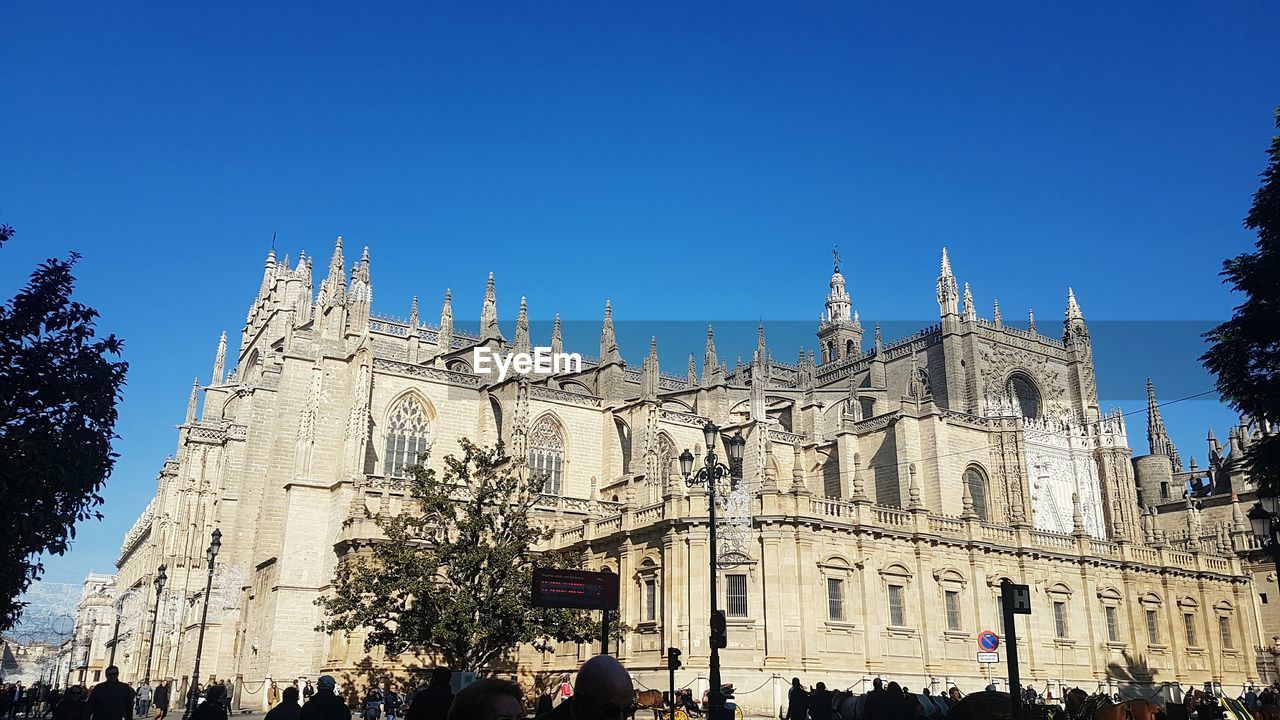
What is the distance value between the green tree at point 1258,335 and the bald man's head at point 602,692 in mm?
23465

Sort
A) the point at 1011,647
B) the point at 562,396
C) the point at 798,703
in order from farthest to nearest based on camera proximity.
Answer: the point at 562,396
the point at 798,703
the point at 1011,647

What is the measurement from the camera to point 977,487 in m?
49.0

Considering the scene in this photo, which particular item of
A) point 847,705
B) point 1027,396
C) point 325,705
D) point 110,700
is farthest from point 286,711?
point 1027,396

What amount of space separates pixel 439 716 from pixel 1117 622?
1457 inches

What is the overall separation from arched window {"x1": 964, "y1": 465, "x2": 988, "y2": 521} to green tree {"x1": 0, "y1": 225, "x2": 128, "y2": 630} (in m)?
40.9

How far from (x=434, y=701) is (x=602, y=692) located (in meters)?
5.36

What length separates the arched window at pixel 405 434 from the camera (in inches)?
1661

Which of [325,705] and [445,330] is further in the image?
[445,330]

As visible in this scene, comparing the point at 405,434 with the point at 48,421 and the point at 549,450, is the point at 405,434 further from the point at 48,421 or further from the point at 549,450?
the point at 48,421

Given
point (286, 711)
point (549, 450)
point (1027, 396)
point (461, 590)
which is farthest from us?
point (1027, 396)

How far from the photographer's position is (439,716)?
8.27 meters

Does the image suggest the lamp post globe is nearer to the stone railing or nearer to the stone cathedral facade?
the stone cathedral facade

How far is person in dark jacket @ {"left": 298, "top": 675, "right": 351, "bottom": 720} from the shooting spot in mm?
8344

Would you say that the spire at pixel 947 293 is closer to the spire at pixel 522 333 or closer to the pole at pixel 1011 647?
the spire at pixel 522 333
